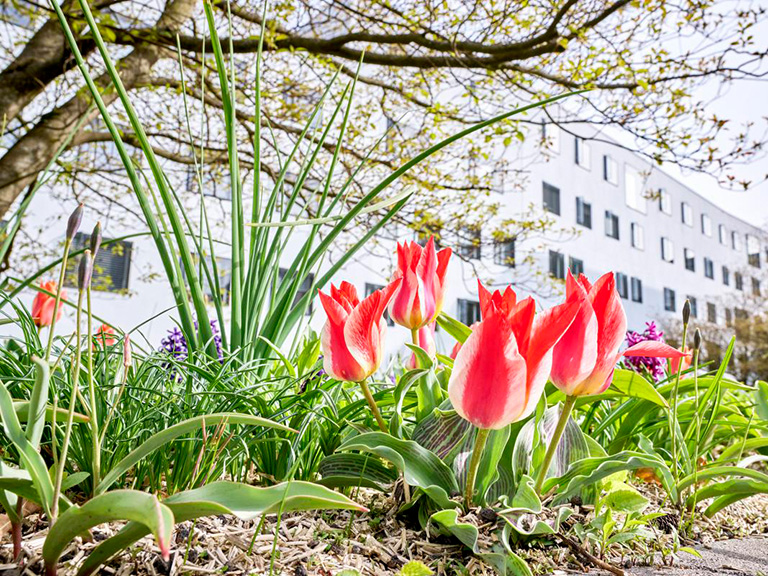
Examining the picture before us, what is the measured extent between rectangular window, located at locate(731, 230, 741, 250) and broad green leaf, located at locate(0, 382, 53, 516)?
38350mm

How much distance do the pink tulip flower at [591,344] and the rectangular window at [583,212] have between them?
22899 mm

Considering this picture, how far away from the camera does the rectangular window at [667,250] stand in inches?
1073

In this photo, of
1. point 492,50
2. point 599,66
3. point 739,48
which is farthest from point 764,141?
point 492,50

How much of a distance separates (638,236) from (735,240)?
39.1ft

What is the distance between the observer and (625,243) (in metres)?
24.5

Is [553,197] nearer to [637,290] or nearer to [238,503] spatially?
[637,290]

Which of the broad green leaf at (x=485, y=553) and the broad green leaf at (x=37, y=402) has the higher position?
the broad green leaf at (x=37, y=402)

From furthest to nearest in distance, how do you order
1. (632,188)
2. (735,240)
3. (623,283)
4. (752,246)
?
(752,246) → (735,240) → (632,188) → (623,283)

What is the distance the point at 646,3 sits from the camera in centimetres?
354

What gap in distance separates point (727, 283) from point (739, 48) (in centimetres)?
3373

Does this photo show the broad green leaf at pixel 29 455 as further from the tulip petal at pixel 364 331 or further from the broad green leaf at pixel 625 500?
the broad green leaf at pixel 625 500

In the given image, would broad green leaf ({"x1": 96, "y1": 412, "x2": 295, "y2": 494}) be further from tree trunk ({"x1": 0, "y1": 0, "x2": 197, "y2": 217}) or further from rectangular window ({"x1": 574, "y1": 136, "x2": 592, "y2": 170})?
rectangular window ({"x1": 574, "y1": 136, "x2": 592, "y2": 170})

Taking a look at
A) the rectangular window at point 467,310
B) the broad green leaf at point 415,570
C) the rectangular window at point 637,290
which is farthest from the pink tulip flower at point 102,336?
the rectangular window at point 637,290

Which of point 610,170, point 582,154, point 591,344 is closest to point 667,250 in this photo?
point 610,170
